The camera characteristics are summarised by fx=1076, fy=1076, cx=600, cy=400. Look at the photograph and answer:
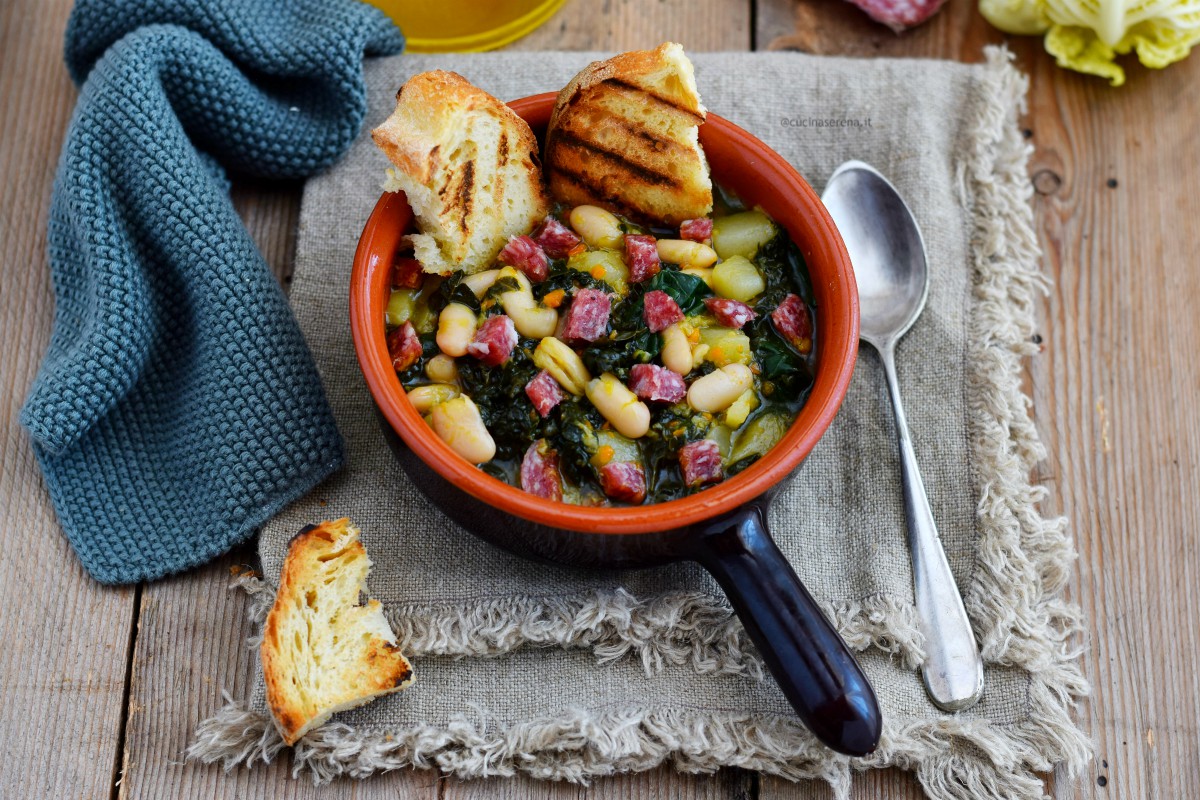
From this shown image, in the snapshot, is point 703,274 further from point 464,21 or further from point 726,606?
point 464,21

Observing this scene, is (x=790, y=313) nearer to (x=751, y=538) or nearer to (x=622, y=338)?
(x=622, y=338)

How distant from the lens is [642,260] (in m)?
2.22

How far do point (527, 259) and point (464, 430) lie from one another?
1.35 ft

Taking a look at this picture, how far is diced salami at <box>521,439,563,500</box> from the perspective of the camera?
2.07 metres

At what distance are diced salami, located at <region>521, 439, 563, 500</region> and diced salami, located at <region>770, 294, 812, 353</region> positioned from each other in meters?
0.55

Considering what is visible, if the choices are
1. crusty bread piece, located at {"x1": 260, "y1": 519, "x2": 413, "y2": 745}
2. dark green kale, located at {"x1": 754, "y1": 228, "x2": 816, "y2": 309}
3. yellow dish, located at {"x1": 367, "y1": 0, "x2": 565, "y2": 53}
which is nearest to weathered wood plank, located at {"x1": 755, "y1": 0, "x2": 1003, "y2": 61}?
yellow dish, located at {"x1": 367, "y1": 0, "x2": 565, "y2": 53}

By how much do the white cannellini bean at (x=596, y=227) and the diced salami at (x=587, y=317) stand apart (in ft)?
0.53

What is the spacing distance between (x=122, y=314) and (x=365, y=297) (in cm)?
63

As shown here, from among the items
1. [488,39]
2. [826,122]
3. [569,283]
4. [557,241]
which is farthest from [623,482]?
[488,39]

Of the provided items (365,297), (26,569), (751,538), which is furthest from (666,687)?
(26,569)

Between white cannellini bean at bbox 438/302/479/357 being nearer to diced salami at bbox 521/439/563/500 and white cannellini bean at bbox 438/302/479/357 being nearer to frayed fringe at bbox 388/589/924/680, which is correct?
diced salami at bbox 521/439/563/500

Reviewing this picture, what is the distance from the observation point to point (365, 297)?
2145 mm

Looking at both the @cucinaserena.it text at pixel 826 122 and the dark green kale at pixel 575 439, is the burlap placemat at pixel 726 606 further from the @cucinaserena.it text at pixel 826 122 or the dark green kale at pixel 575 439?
the dark green kale at pixel 575 439

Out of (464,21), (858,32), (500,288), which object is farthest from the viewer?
(858,32)
